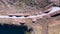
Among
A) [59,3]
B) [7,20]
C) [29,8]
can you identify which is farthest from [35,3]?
[7,20]

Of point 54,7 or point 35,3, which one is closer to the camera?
point 54,7

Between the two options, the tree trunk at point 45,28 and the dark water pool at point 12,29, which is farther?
the dark water pool at point 12,29

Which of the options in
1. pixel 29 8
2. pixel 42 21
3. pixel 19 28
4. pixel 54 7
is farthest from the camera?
pixel 29 8

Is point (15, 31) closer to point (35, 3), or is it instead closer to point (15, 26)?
point (15, 26)

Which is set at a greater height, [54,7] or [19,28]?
[54,7]

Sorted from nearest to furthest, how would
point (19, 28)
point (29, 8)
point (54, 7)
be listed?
point (19, 28), point (54, 7), point (29, 8)

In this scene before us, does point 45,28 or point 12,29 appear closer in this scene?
point 45,28

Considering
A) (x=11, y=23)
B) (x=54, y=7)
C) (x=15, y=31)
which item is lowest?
(x=15, y=31)

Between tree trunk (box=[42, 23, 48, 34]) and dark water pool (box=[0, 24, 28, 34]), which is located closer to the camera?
tree trunk (box=[42, 23, 48, 34])
